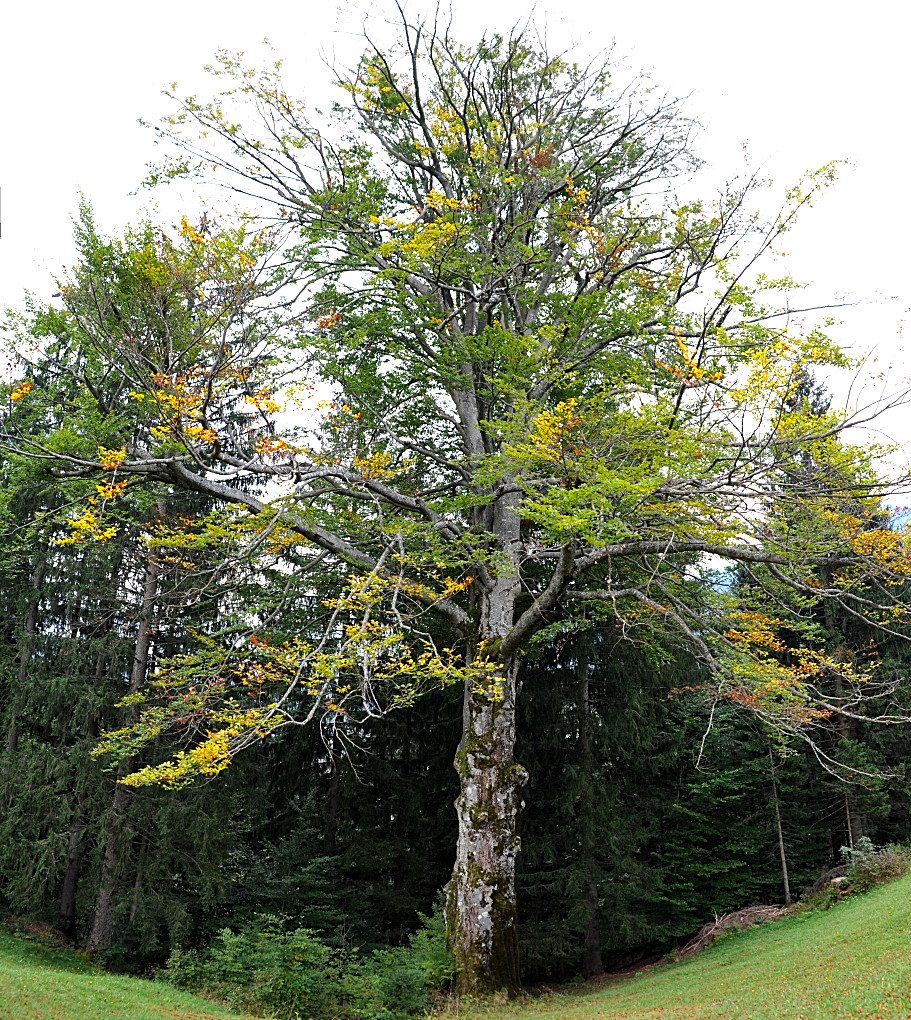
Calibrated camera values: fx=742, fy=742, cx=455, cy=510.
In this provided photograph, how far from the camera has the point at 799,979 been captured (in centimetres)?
722

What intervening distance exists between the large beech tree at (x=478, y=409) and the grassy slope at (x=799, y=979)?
5.80 ft

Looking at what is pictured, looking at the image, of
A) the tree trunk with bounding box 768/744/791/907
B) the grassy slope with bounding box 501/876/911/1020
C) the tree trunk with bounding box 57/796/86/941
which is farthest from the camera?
the tree trunk with bounding box 768/744/791/907

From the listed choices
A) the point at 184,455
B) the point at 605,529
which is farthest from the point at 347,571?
the point at 605,529

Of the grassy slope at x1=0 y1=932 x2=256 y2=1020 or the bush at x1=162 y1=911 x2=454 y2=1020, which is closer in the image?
the grassy slope at x1=0 y1=932 x2=256 y2=1020

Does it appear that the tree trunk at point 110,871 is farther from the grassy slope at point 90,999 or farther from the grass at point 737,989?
the grassy slope at point 90,999

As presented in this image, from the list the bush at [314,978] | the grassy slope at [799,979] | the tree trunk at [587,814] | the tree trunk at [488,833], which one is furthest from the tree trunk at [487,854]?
the tree trunk at [587,814]

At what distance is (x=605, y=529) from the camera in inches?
301

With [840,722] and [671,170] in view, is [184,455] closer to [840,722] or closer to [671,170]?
[671,170]

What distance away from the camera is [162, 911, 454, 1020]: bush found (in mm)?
8008

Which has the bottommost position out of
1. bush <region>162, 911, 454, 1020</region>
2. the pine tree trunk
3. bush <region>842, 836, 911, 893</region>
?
bush <region>162, 911, 454, 1020</region>

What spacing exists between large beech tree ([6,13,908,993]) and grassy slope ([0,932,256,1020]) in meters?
2.08

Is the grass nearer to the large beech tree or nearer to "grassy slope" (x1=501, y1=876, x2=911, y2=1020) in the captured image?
"grassy slope" (x1=501, y1=876, x2=911, y2=1020)

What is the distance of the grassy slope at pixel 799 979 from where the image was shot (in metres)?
5.78

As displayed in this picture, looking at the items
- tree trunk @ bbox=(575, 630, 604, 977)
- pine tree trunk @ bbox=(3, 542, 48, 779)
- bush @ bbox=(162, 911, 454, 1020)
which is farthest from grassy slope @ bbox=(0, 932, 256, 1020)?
tree trunk @ bbox=(575, 630, 604, 977)
